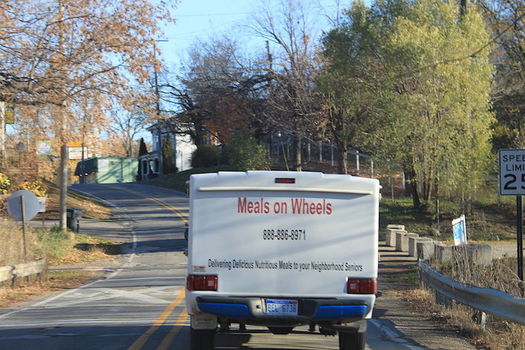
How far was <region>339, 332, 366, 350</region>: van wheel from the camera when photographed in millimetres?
8555

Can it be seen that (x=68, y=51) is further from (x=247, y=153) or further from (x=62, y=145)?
(x=247, y=153)

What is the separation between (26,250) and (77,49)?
605 cm

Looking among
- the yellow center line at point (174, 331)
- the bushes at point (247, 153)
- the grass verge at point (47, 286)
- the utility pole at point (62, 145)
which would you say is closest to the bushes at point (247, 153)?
the bushes at point (247, 153)

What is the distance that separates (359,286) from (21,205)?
13.8 meters

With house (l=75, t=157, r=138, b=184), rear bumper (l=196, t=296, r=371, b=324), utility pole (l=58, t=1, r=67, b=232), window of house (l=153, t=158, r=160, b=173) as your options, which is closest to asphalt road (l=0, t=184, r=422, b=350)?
rear bumper (l=196, t=296, r=371, b=324)

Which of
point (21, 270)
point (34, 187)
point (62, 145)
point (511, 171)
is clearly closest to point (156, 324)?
point (511, 171)

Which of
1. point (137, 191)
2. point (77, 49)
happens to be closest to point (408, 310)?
point (77, 49)

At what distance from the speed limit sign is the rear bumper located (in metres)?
6.47

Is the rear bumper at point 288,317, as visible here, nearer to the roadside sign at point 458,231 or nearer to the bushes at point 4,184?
the roadside sign at point 458,231

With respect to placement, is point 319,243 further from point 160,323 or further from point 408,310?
point 408,310

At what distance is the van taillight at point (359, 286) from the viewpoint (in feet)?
26.1

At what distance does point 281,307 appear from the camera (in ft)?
26.1

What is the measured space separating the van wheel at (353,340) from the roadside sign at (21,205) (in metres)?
13.1

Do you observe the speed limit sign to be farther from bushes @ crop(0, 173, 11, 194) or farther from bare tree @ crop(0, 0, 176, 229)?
bushes @ crop(0, 173, 11, 194)
